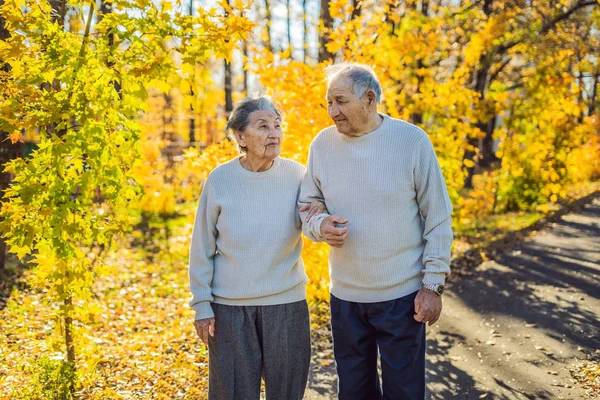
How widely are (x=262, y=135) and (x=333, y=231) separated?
0.57 m

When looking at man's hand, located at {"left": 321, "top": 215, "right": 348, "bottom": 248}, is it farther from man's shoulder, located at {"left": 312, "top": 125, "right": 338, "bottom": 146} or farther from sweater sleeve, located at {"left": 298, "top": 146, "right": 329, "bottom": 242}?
man's shoulder, located at {"left": 312, "top": 125, "right": 338, "bottom": 146}

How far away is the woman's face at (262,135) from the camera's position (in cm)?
271

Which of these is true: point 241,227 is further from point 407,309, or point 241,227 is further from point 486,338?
point 486,338

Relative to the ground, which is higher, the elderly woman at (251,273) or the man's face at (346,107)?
the man's face at (346,107)

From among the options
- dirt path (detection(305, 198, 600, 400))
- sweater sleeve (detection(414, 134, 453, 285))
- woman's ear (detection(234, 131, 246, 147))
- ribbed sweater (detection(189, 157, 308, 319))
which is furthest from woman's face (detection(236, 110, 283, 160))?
dirt path (detection(305, 198, 600, 400))

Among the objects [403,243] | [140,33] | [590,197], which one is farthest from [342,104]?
[590,197]

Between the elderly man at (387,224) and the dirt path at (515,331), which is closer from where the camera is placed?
the elderly man at (387,224)

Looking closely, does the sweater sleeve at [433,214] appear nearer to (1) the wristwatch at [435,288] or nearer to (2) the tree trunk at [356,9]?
(1) the wristwatch at [435,288]

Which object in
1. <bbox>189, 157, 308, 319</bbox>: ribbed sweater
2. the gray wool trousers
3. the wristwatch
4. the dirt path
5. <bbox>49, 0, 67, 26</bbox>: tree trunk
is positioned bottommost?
the dirt path

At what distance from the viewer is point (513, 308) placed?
588cm

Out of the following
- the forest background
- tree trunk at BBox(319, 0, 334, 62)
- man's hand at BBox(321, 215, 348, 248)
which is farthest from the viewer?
tree trunk at BBox(319, 0, 334, 62)

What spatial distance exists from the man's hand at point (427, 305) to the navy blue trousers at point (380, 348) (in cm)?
6

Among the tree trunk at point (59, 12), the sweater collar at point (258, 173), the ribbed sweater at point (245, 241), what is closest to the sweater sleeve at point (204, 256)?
the ribbed sweater at point (245, 241)

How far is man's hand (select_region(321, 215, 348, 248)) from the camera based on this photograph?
2492 millimetres
